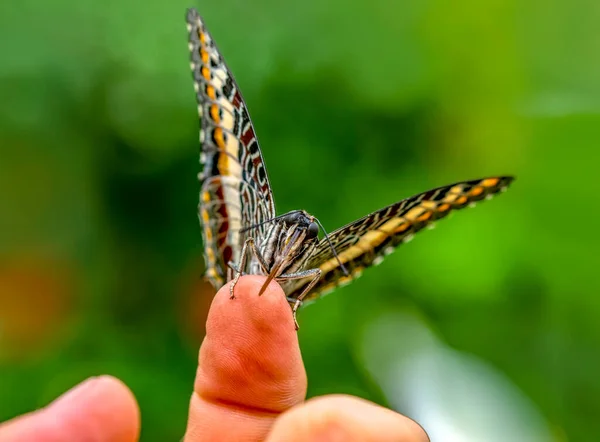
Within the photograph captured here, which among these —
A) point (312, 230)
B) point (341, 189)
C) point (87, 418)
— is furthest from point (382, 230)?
point (87, 418)

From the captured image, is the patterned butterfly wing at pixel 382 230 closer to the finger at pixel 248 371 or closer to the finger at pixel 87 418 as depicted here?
the finger at pixel 248 371

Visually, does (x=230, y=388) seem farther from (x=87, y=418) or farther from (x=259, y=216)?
(x=259, y=216)

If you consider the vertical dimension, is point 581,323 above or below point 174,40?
below

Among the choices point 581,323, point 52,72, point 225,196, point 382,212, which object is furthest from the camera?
point 52,72

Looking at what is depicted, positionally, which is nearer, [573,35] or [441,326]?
[441,326]

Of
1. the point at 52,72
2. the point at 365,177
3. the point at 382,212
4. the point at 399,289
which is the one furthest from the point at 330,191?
the point at 52,72

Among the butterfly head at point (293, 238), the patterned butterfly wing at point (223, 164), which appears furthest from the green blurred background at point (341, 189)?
→ the butterfly head at point (293, 238)

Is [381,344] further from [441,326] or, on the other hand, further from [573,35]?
[573,35]
